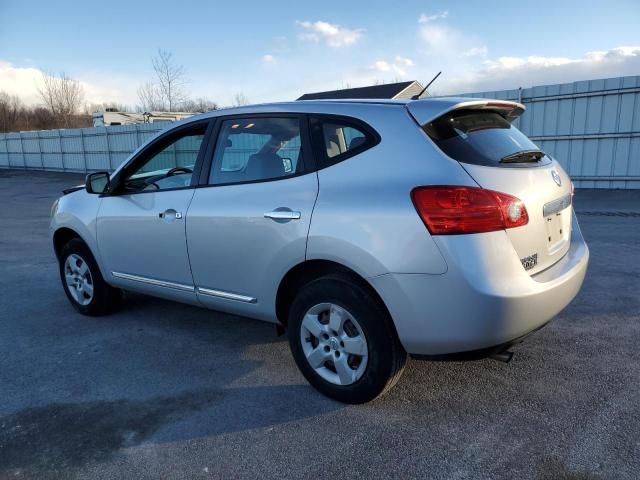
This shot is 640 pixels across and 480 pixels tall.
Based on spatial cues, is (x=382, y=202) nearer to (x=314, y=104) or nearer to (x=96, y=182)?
(x=314, y=104)

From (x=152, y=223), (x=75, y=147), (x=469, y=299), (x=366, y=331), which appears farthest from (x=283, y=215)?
(x=75, y=147)

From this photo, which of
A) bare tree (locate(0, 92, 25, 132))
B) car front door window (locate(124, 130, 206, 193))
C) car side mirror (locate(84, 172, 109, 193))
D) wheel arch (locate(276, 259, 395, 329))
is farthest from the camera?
bare tree (locate(0, 92, 25, 132))

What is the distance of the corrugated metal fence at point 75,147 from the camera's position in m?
22.9

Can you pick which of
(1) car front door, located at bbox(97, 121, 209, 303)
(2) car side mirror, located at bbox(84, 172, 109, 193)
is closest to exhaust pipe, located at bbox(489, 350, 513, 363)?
(1) car front door, located at bbox(97, 121, 209, 303)

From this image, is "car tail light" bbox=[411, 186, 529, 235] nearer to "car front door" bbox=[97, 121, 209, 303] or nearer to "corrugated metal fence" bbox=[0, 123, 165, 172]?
"car front door" bbox=[97, 121, 209, 303]

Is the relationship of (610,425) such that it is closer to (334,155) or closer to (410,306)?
(410,306)

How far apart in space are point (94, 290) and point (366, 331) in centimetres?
292

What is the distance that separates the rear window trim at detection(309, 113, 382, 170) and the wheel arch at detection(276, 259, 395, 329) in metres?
0.58

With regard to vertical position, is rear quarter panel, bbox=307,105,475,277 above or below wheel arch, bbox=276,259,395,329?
above

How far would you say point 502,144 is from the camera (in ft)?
9.48

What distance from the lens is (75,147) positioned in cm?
2655

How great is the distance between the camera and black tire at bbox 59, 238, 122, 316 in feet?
14.8

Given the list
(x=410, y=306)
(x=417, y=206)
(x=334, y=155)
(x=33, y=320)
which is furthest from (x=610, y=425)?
(x=33, y=320)

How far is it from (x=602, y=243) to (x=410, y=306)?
5640 mm
